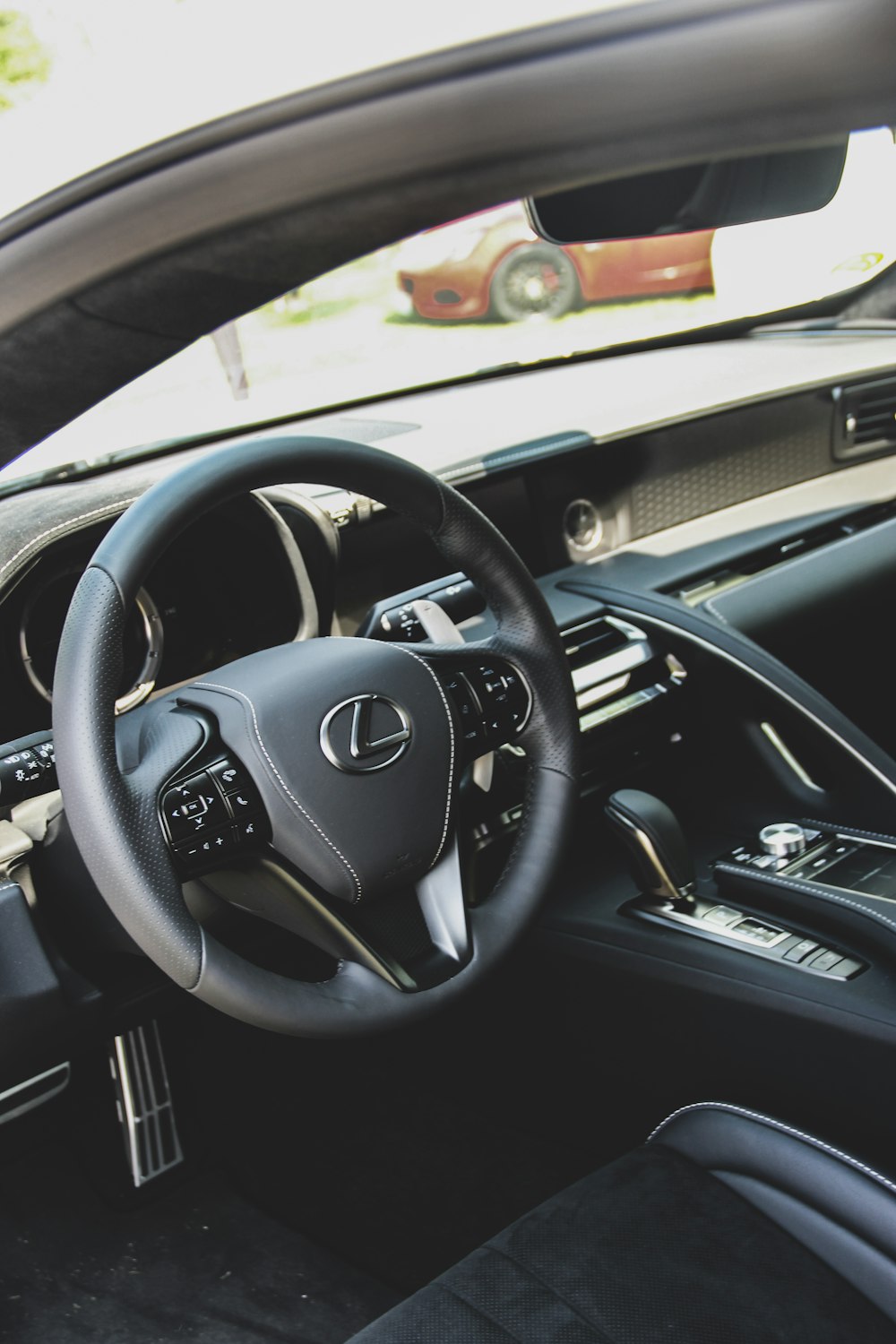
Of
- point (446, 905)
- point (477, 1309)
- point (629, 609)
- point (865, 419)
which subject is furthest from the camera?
point (865, 419)

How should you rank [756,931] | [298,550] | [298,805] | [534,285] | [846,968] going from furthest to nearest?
[534,285] → [298,550] → [756,931] → [846,968] → [298,805]

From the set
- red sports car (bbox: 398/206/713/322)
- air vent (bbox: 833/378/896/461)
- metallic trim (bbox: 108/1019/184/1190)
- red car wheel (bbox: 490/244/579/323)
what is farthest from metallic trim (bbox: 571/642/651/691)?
red car wheel (bbox: 490/244/579/323)

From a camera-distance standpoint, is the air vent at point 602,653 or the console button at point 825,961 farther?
the air vent at point 602,653

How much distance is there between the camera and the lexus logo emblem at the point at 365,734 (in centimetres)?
151

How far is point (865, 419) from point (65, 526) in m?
2.26

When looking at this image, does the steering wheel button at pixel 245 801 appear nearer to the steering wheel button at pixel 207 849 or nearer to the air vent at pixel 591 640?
the steering wheel button at pixel 207 849

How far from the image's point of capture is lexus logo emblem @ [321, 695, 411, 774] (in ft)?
4.95

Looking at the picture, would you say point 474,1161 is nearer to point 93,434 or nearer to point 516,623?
point 516,623

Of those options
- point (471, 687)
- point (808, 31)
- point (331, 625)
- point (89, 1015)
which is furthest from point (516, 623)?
point (808, 31)

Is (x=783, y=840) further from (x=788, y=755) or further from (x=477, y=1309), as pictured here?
(x=477, y=1309)

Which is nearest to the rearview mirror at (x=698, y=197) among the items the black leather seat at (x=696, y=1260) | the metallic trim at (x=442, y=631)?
the metallic trim at (x=442, y=631)

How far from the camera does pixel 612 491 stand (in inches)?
110

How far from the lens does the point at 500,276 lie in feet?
20.3

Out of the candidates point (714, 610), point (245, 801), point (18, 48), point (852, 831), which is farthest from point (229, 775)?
point (18, 48)
